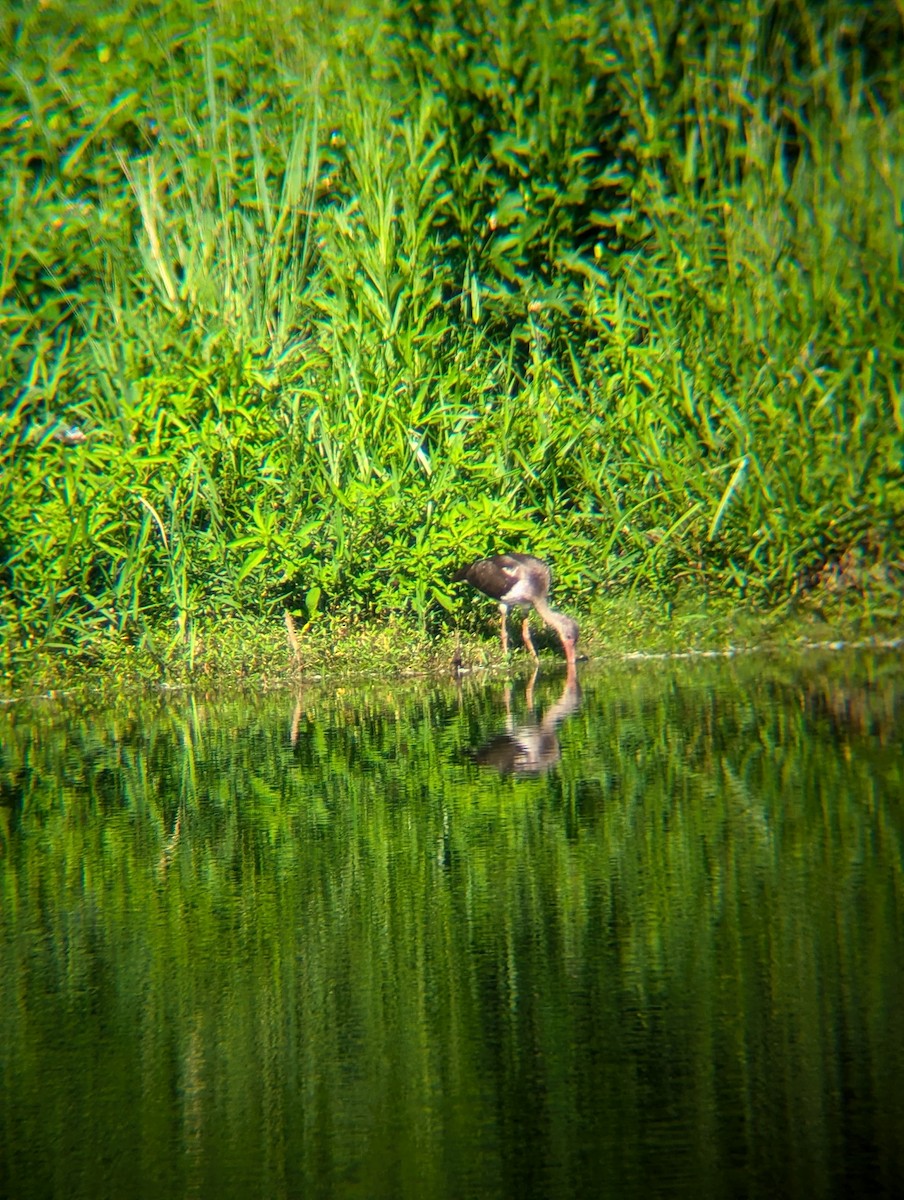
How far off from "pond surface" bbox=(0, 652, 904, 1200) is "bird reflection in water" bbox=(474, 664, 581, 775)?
0.10ft

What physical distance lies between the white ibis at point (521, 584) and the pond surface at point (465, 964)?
6.69ft

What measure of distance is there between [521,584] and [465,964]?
546 cm

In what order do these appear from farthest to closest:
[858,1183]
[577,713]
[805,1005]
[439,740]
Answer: [577,713] < [439,740] < [805,1005] < [858,1183]

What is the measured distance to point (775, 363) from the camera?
10.6 meters

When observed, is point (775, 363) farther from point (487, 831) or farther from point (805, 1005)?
point (805, 1005)

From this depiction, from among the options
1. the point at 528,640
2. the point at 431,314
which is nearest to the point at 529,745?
the point at 528,640

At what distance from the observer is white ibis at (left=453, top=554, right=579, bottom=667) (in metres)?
9.80

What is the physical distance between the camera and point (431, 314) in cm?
1152

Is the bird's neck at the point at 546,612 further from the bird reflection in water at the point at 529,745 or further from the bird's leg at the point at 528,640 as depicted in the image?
the bird reflection in water at the point at 529,745

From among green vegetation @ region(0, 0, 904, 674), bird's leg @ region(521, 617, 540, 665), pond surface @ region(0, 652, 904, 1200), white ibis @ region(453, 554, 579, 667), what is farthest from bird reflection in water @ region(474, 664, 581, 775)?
green vegetation @ region(0, 0, 904, 674)

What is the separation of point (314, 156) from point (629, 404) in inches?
111

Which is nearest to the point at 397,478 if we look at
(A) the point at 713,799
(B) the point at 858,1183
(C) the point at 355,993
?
(A) the point at 713,799

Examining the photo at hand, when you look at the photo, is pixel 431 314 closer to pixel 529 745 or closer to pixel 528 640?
pixel 528 640

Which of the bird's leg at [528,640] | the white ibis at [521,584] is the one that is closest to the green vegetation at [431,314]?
the white ibis at [521,584]
